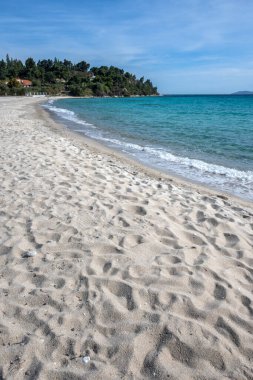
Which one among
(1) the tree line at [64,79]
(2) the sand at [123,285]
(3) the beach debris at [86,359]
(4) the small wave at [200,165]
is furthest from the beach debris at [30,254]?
(1) the tree line at [64,79]

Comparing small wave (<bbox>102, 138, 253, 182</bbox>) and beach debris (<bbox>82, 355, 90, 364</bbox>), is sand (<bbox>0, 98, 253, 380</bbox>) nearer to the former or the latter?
beach debris (<bbox>82, 355, 90, 364</bbox>)

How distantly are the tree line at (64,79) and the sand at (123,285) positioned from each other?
97736mm

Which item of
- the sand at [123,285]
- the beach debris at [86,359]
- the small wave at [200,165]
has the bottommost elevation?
the small wave at [200,165]

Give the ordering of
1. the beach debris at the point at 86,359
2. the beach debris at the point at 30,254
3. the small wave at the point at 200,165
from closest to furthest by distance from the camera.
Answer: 1. the beach debris at the point at 86,359
2. the beach debris at the point at 30,254
3. the small wave at the point at 200,165

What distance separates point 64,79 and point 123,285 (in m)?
159

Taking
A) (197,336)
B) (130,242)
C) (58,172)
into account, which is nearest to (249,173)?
(58,172)

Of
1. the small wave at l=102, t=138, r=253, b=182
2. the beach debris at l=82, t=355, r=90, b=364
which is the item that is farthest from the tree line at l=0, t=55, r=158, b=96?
the beach debris at l=82, t=355, r=90, b=364

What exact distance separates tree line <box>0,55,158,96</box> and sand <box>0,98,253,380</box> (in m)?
97.7

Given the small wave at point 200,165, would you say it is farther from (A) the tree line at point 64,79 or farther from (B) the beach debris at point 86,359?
(A) the tree line at point 64,79

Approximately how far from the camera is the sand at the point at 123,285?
2.71 metres

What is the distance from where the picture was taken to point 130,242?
15.1 ft

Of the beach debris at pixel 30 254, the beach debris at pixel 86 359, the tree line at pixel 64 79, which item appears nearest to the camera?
the beach debris at pixel 86 359

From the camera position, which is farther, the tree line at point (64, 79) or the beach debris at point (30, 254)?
the tree line at point (64, 79)

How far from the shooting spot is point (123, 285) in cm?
365
